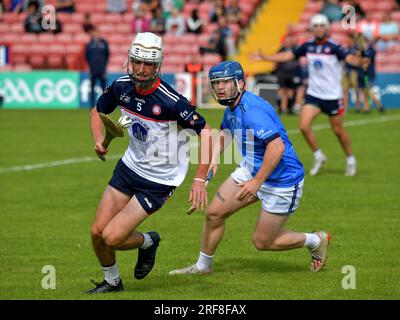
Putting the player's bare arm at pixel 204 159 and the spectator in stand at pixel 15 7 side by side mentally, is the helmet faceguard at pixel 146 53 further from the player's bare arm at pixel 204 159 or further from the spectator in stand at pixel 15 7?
the spectator in stand at pixel 15 7

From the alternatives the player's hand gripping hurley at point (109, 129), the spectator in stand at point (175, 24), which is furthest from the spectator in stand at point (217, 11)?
the player's hand gripping hurley at point (109, 129)

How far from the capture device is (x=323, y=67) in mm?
16938

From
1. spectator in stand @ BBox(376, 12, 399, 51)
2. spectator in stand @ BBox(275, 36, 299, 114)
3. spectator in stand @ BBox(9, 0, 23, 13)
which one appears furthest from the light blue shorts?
spectator in stand @ BBox(9, 0, 23, 13)

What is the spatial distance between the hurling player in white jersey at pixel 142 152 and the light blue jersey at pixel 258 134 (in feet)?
1.75

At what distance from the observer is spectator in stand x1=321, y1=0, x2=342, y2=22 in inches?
1326

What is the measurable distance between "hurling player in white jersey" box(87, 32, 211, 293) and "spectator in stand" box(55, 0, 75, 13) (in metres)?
27.7

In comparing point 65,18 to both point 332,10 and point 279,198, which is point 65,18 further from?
point 279,198

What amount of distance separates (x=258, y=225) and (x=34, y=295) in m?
2.19

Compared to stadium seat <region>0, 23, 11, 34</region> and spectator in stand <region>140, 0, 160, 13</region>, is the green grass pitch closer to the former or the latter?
spectator in stand <region>140, 0, 160, 13</region>

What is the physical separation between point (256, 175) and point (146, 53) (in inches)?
56.2

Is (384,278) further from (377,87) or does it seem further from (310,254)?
(377,87)

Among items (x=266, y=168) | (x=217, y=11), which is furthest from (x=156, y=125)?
(x=217, y=11)

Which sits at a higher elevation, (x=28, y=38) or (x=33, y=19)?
(x=33, y=19)

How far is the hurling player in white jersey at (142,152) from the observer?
8602 mm
